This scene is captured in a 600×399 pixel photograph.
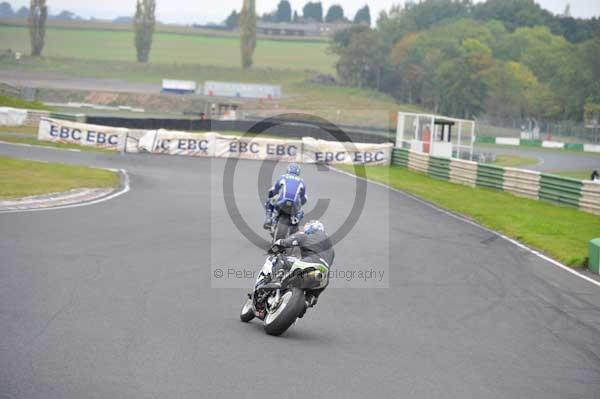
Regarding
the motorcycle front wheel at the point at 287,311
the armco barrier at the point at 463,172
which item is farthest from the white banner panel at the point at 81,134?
the motorcycle front wheel at the point at 287,311

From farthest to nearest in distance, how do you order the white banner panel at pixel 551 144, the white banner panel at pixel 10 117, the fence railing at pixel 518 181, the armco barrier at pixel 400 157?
the white banner panel at pixel 551 144 < the white banner panel at pixel 10 117 < the armco barrier at pixel 400 157 < the fence railing at pixel 518 181

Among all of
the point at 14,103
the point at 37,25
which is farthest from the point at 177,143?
the point at 37,25

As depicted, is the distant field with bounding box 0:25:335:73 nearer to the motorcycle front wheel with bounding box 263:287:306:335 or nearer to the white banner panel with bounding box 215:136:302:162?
the white banner panel with bounding box 215:136:302:162

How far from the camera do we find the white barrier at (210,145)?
→ 40719 mm

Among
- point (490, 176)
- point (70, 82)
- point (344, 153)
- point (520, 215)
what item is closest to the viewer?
point (520, 215)

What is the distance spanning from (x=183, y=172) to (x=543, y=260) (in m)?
17.1

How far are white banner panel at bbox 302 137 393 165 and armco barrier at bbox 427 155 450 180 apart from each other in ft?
15.4

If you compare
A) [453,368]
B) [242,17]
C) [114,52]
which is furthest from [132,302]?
[114,52]

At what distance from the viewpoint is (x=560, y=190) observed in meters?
28.4

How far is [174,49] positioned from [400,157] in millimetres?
96207

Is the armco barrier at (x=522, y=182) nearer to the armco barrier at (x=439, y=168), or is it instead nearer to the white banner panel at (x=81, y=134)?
the armco barrier at (x=439, y=168)

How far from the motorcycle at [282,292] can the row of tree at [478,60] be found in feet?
267

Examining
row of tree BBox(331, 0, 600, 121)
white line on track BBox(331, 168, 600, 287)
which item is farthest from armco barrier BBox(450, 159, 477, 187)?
row of tree BBox(331, 0, 600, 121)

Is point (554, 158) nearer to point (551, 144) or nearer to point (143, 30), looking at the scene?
point (551, 144)
